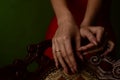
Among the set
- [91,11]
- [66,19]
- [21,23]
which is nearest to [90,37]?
[66,19]

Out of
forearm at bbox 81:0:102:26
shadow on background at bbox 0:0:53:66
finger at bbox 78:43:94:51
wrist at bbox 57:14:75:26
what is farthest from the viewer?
shadow on background at bbox 0:0:53:66

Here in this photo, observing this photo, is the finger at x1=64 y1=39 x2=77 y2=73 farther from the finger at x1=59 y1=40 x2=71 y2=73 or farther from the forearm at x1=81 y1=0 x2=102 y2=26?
the forearm at x1=81 y1=0 x2=102 y2=26

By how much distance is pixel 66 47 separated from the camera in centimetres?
→ 73

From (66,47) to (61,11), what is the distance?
0.24 meters

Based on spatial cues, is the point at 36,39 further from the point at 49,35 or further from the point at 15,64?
the point at 15,64

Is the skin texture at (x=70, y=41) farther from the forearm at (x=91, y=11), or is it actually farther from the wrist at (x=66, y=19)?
the forearm at (x=91, y=11)

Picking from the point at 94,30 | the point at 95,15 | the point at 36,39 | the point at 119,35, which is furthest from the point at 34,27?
the point at 94,30

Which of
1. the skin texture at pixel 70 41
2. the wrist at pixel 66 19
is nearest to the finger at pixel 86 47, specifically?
Answer: the skin texture at pixel 70 41

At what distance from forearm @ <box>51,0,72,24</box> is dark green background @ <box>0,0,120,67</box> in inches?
18.4

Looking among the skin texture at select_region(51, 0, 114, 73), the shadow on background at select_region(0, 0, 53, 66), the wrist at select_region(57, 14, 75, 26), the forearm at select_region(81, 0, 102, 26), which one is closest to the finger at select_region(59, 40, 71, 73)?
the skin texture at select_region(51, 0, 114, 73)

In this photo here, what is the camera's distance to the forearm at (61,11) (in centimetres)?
88

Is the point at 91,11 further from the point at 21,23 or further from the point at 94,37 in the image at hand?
the point at 21,23

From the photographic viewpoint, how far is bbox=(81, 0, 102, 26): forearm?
3.11 feet

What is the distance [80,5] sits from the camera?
3.81 feet
